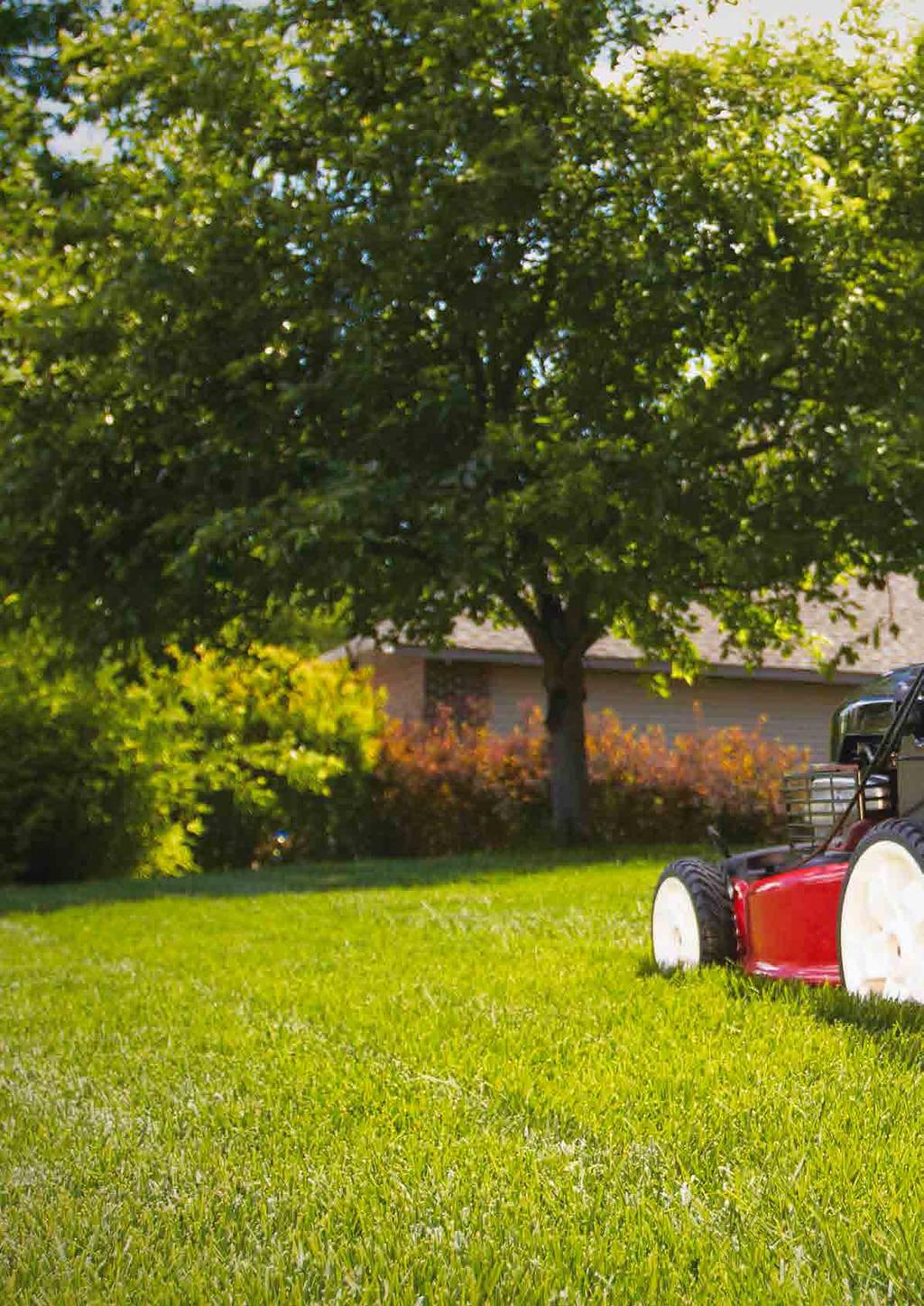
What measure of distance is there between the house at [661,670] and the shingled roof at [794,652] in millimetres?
23

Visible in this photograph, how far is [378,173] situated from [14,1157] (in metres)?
11.7

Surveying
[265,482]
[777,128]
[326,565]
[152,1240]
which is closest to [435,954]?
[152,1240]

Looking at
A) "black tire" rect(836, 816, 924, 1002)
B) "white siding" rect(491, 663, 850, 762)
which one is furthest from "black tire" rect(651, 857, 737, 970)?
"white siding" rect(491, 663, 850, 762)

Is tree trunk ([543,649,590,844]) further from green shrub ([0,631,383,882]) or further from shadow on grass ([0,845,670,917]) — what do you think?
green shrub ([0,631,383,882])

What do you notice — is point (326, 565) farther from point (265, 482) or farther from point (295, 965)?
point (295, 965)

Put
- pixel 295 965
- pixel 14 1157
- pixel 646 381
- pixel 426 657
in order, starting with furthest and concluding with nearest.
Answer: pixel 426 657 → pixel 646 381 → pixel 295 965 → pixel 14 1157

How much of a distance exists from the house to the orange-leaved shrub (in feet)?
10.4

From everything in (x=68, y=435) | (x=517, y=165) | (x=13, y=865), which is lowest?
(x=13, y=865)

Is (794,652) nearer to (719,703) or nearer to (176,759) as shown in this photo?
(719,703)

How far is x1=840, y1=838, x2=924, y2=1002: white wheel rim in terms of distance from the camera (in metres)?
4.41

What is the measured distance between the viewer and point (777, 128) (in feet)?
47.2

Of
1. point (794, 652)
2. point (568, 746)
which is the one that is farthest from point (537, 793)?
point (794, 652)

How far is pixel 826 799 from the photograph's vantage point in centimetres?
567

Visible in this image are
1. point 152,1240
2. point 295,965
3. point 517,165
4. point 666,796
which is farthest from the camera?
point 666,796
